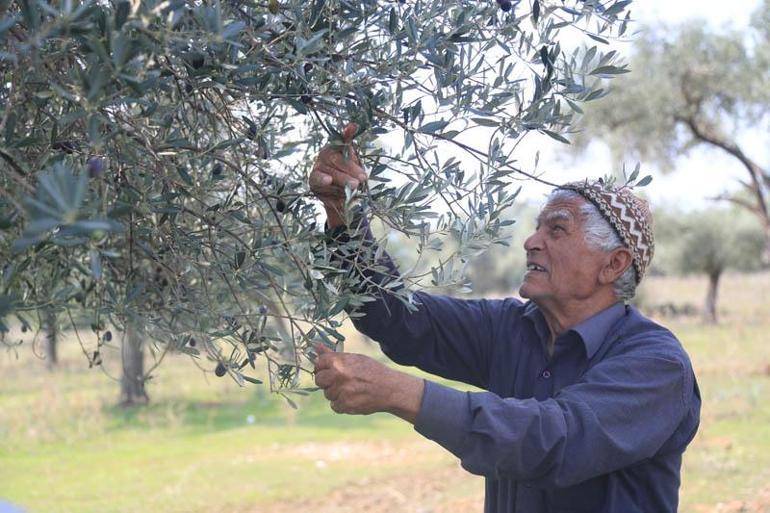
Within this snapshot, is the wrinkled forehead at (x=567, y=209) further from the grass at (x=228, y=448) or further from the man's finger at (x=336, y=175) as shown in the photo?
the grass at (x=228, y=448)

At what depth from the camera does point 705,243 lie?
1802 inches

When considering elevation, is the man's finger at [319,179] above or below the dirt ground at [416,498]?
above

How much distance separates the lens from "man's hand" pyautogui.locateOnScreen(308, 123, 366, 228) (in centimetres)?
295

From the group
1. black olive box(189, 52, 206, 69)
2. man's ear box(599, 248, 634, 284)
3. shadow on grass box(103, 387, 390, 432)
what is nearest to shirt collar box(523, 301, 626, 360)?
man's ear box(599, 248, 634, 284)

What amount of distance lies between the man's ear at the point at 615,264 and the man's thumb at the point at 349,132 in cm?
146

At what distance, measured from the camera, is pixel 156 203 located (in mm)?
3020

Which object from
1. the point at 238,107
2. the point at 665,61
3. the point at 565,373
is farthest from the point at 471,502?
the point at 665,61

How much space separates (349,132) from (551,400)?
3.43 ft

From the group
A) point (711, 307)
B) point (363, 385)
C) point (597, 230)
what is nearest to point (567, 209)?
point (597, 230)

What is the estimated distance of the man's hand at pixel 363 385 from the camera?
112 inches

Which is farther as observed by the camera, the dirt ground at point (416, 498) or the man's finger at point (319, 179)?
the dirt ground at point (416, 498)

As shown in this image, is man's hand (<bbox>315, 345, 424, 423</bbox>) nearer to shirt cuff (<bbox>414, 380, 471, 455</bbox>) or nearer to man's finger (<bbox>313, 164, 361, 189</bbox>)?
shirt cuff (<bbox>414, 380, 471, 455</bbox>)

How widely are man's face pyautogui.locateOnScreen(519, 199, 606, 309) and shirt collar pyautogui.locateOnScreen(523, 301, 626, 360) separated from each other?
0.10 m

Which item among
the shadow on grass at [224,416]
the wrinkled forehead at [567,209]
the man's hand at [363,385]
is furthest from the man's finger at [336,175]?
the shadow on grass at [224,416]
